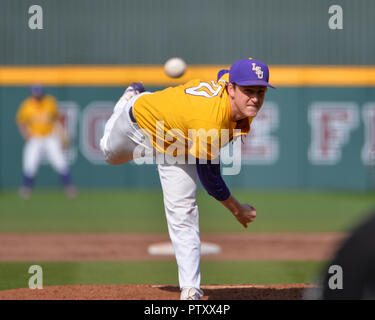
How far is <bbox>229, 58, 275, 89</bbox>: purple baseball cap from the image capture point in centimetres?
409

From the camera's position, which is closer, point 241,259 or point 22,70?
point 241,259

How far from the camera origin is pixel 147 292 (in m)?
5.10

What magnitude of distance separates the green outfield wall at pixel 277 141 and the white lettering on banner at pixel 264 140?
0.02 metres

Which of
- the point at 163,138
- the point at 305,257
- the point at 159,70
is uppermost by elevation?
the point at 159,70

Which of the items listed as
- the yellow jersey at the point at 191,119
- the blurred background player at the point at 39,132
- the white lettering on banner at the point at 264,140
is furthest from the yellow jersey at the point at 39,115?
the yellow jersey at the point at 191,119

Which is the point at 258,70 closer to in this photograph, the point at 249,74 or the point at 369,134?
the point at 249,74

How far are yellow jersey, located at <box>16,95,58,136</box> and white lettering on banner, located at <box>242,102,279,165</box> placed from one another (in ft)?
13.8

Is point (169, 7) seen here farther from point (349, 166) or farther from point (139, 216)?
point (139, 216)

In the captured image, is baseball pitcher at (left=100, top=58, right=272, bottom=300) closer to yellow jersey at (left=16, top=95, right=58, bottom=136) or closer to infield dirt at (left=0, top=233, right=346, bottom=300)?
infield dirt at (left=0, top=233, right=346, bottom=300)

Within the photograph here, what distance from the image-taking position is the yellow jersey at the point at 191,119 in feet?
13.6

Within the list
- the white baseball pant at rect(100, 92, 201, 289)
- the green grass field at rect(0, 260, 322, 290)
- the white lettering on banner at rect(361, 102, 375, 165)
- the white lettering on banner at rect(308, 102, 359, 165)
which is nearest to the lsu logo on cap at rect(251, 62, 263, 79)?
the white baseball pant at rect(100, 92, 201, 289)

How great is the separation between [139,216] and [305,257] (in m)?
4.20

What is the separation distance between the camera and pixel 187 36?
15.9m
